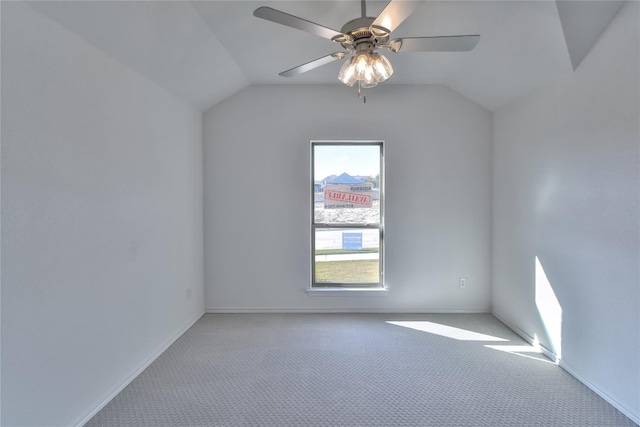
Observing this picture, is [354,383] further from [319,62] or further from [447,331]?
[319,62]

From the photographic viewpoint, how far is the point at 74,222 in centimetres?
182

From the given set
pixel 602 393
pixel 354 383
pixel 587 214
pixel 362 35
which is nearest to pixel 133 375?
pixel 354 383

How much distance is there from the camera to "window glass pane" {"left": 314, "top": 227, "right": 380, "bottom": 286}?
3.72 metres

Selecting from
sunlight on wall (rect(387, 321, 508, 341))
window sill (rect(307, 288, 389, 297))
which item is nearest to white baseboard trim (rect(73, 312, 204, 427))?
window sill (rect(307, 288, 389, 297))

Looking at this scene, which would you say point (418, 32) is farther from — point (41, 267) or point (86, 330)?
point (86, 330)

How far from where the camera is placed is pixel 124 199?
7.41ft

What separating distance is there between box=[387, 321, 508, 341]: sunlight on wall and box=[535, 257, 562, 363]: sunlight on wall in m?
0.46

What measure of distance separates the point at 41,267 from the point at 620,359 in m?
3.39

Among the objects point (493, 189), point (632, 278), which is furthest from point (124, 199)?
point (493, 189)

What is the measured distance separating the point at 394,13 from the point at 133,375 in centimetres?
291

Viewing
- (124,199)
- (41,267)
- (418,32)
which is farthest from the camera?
(418,32)

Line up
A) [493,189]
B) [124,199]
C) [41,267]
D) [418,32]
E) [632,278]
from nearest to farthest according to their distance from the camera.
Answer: [41,267] → [632,278] → [124,199] → [418,32] → [493,189]

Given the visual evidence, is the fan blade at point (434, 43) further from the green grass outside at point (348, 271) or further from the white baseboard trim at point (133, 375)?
the white baseboard trim at point (133, 375)

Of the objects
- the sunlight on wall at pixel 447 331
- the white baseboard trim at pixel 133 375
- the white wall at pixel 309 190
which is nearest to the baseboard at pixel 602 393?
the sunlight on wall at pixel 447 331
